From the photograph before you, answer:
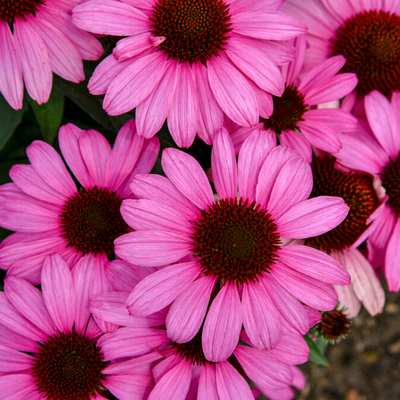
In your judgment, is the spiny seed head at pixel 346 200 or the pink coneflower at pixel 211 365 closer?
the pink coneflower at pixel 211 365

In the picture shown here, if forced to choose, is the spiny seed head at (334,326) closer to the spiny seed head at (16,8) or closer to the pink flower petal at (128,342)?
the pink flower petal at (128,342)

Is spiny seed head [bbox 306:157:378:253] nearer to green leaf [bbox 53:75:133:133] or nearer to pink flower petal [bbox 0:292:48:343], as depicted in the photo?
green leaf [bbox 53:75:133:133]

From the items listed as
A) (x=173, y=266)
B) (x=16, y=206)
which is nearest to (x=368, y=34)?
(x=173, y=266)

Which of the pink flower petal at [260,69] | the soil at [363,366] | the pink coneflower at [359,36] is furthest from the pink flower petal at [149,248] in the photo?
the soil at [363,366]

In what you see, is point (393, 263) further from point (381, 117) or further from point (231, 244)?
point (231, 244)

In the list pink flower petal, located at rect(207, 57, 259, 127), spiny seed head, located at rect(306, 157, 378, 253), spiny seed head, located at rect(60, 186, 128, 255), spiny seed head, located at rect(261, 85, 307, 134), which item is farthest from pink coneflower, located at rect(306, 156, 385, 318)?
spiny seed head, located at rect(60, 186, 128, 255)
